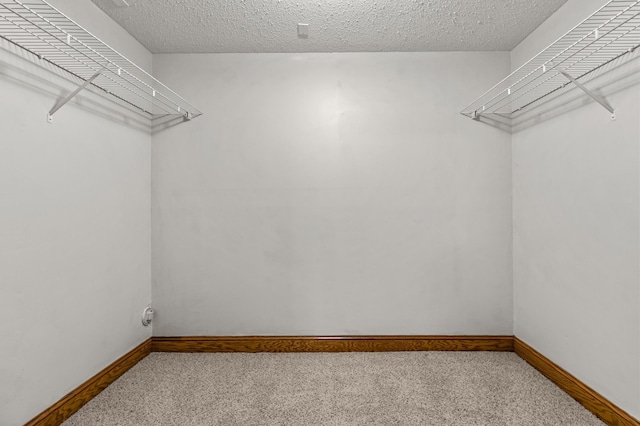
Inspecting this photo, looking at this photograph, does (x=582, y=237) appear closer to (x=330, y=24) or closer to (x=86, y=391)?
(x=330, y=24)

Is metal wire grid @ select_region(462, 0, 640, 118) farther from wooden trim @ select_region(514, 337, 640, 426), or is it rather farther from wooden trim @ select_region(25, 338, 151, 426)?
wooden trim @ select_region(25, 338, 151, 426)

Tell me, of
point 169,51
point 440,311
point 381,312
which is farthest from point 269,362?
point 169,51

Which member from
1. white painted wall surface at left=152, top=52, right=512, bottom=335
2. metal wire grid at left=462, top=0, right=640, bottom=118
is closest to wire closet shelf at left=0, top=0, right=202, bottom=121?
white painted wall surface at left=152, top=52, right=512, bottom=335

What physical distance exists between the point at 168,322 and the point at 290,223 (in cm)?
113

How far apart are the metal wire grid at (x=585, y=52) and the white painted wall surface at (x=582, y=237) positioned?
0.10 metres

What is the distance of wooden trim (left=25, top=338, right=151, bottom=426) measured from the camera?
1.52m

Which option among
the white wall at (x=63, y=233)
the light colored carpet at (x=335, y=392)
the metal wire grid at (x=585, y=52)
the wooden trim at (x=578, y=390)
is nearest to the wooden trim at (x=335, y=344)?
the light colored carpet at (x=335, y=392)

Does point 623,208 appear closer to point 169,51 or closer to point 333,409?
point 333,409

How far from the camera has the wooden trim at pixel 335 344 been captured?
2395mm

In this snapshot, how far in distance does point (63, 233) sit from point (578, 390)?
106 inches

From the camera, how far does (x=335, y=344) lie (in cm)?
240

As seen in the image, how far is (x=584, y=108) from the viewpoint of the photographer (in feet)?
5.73

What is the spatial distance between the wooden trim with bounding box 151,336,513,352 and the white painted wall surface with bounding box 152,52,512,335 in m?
0.06

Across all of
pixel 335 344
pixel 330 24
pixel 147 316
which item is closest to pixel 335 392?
pixel 335 344
